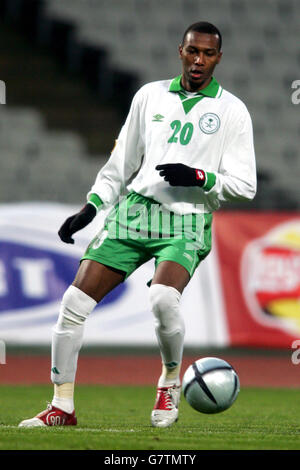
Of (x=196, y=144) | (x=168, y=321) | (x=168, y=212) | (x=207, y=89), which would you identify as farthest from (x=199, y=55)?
(x=168, y=321)

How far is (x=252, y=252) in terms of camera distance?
11.8 metres

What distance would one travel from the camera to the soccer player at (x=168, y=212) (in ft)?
18.2

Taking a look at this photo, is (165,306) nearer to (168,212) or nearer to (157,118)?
(168,212)

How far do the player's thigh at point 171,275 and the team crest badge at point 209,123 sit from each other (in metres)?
0.80

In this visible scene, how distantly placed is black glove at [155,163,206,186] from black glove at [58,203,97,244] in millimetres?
600

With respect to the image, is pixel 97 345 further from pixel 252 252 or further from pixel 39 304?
pixel 252 252

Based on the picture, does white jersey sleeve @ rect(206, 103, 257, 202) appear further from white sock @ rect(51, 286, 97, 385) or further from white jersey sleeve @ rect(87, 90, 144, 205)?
white sock @ rect(51, 286, 97, 385)

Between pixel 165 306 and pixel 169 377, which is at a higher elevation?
pixel 165 306

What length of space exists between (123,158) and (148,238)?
22.7 inches

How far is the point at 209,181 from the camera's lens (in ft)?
17.8

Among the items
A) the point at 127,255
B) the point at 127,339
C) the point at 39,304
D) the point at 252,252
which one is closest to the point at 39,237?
the point at 39,304

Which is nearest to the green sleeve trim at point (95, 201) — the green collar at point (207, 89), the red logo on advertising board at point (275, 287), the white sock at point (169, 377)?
the green collar at point (207, 89)

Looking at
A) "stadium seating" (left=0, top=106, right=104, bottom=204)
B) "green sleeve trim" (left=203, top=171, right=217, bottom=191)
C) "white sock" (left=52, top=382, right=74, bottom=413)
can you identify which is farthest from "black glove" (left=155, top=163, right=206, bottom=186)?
"stadium seating" (left=0, top=106, right=104, bottom=204)

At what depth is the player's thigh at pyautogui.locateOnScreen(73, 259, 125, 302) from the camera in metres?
5.59
